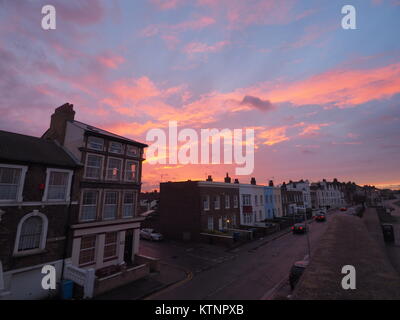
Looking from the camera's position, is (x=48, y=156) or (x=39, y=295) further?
(x=48, y=156)

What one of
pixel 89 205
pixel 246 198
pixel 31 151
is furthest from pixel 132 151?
pixel 246 198

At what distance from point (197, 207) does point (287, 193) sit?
120ft

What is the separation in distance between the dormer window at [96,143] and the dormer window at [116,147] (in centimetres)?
80

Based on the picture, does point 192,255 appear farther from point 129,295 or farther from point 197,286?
point 129,295

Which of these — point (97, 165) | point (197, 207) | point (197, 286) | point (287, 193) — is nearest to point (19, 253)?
point (97, 165)

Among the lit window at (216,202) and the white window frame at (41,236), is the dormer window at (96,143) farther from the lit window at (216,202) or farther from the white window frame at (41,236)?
the lit window at (216,202)

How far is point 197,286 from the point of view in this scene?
14.9 metres

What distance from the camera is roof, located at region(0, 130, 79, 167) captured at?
1310 cm

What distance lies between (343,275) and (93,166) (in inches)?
730

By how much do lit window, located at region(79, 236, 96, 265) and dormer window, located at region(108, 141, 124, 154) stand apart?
25.5 ft

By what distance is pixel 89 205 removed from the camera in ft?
55.4

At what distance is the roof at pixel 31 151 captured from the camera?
1310 cm

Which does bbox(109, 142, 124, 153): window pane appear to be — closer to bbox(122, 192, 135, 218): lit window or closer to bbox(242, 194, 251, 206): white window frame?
bbox(122, 192, 135, 218): lit window

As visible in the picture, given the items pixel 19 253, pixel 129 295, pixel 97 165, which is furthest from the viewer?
pixel 97 165
